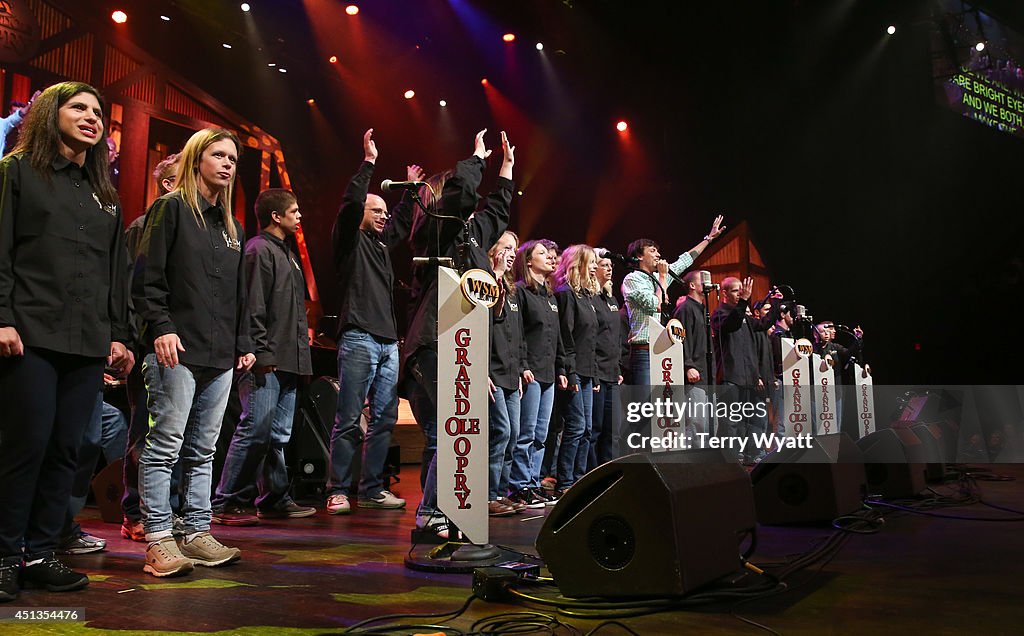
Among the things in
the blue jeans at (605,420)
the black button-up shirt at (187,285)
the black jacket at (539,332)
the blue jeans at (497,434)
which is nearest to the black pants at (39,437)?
the black button-up shirt at (187,285)

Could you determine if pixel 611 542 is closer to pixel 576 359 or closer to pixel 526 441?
pixel 526 441

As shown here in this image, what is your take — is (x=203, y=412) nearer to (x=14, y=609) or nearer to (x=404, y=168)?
(x=14, y=609)

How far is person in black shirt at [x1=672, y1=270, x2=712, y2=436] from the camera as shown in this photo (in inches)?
258

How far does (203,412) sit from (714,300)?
8.29 m

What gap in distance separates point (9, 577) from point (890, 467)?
198 inches

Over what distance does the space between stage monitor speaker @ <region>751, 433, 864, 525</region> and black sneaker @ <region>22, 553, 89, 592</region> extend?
3285mm

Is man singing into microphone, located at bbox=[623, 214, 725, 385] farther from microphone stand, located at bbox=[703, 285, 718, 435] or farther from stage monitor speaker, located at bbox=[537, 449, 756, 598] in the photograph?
stage monitor speaker, located at bbox=[537, 449, 756, 598]

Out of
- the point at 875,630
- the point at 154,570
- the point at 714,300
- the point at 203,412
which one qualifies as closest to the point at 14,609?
the point at 154,570

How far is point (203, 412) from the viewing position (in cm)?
281

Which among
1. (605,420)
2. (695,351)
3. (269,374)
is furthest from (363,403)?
(695,351)

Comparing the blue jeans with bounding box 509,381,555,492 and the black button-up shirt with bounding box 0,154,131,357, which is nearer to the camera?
the black button-up shirt with bounding box 0,154,131,357

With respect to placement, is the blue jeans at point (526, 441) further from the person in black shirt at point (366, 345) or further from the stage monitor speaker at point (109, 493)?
the stage monitor speaker at point (109, 493)

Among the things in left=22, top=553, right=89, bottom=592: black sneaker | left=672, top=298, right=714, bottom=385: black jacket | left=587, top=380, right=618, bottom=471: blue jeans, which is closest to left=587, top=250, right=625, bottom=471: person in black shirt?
left=587, top=380, right=618, bottom=471: blue jeans

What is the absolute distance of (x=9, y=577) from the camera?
→ 221cm
